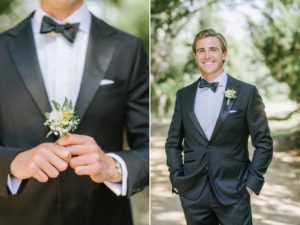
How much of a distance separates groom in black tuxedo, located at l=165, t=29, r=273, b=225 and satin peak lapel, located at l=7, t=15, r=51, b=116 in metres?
0.73

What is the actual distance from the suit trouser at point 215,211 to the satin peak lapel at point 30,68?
0.91m

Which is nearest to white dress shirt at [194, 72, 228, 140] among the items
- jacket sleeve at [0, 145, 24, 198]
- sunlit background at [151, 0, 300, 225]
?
sunlit background at [151, 0, 300, 225]

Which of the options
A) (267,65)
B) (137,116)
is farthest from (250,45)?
(137,116)

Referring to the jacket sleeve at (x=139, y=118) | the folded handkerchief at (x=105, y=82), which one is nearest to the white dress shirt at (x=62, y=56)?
the folded handkerchief at (x=105, y=82)

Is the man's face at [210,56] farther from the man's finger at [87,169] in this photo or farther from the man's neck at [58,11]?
the man's finger at [87,169]

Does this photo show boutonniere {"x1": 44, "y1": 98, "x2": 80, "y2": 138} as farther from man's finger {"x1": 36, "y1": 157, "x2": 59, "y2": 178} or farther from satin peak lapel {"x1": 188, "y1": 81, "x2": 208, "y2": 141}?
satin peak lapel {"x1": 188, "y1": 81, "x2": 208, "y2": 141}

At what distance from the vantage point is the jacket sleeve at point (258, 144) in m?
2.21

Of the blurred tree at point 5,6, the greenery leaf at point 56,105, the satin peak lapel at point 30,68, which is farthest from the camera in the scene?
the blurred tree at point 5,6

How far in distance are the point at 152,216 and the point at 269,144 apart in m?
0.81

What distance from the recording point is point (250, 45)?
8.07 feet

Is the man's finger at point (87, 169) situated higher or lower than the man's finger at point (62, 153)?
lower

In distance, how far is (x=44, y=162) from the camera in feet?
6.15

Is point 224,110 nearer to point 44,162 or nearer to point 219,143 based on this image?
point 219,143

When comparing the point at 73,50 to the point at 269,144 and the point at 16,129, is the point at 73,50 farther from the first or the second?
the point at 269,144
